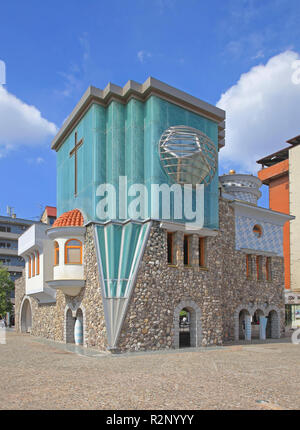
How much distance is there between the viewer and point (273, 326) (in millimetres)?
26656

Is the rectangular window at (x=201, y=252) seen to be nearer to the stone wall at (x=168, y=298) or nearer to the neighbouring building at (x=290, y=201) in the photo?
the stone wall at (x=168, y=298)

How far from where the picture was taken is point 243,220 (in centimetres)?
2516

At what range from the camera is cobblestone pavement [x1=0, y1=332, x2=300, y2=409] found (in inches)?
334

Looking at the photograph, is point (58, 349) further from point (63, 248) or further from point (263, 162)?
point (263, 162)

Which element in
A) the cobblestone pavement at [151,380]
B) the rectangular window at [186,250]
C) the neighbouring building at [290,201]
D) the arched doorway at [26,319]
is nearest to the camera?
the cobblestone pavement at [151,380]

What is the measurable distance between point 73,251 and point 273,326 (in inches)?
578

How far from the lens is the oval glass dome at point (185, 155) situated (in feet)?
63.2

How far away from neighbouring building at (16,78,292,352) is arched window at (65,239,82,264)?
0.17 feet

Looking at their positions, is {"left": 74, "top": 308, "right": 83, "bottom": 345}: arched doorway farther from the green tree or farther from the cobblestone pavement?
the green tree

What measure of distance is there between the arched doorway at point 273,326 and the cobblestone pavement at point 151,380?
9569 millimetres

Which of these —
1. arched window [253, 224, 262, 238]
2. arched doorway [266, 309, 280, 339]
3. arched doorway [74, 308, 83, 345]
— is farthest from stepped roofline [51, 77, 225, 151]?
arched doorway [266, 309, 280, 339]

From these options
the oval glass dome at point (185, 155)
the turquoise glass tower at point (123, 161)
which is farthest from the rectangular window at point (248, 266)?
the oval glass dome at point (185, 155)
